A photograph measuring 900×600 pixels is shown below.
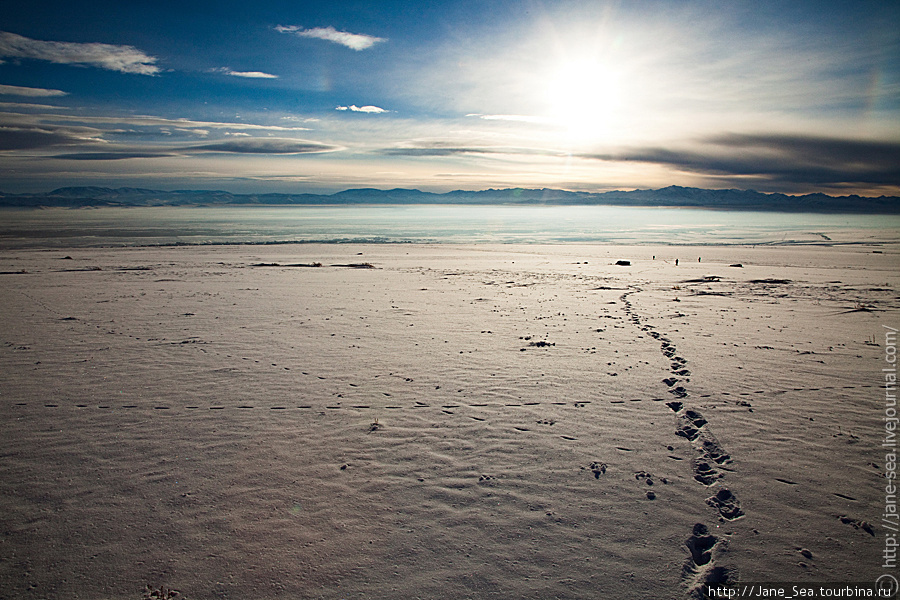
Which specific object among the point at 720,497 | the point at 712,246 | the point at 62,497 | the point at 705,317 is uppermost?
the point at 712,246

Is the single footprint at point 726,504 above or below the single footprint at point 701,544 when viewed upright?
above

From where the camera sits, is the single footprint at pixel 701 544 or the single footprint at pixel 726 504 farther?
the single footprint at pixel 726 504

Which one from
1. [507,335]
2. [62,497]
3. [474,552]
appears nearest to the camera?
[474,552]

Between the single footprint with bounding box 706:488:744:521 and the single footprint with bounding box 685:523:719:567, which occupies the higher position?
the single footprint with bounding box 706:488:744:521

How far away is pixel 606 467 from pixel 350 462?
293 centimetres

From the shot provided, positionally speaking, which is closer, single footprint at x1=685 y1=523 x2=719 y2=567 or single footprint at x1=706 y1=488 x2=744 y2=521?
single footprint at x1=685 y1=523 x2=719 y2=567

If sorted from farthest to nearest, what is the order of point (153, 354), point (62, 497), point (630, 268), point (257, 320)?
point (630, 268)
point (257, 320)
point (153, 354)
point (62, 497)

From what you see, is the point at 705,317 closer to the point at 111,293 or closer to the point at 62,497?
the point at 62,497

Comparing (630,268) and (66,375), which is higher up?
(630,268)

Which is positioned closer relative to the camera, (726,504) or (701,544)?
(701,544)

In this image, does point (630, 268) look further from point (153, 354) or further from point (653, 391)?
point (153, 354)

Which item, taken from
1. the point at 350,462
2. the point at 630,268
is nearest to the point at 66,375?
the point at 350,462

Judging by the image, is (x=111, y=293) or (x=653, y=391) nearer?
(x=653, y=391)

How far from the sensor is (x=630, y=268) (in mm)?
25844
